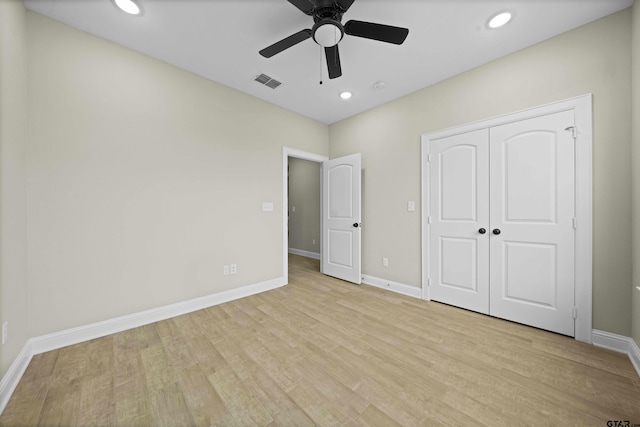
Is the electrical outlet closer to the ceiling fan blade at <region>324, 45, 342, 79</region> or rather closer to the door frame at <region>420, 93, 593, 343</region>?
the ceiling fan blade at <region>324, 45, 342, 79</region>

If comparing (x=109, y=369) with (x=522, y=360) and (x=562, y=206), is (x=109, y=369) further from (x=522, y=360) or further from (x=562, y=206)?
(x=562, y=206)

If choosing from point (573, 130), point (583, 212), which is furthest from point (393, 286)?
point (573, 130)

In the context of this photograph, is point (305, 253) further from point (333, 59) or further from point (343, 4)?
point (343, 4)

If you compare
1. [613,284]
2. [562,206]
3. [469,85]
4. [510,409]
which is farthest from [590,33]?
[510,409]

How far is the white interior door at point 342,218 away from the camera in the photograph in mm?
3617

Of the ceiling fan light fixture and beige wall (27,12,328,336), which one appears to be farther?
beige wall (27,12,328,336)

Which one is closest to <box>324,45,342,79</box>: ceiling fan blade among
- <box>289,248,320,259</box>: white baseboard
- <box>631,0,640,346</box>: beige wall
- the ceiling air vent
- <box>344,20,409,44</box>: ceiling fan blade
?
<box>344,20,409,44</box>: ceiling fan blade

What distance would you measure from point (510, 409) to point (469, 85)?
9.85ft

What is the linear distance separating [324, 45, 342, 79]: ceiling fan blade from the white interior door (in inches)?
63.0

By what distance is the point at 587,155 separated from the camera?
199 centimetres

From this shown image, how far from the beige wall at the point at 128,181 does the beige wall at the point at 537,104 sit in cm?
189

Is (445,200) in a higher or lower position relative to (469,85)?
lower

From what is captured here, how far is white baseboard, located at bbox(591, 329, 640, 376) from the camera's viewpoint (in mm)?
1721

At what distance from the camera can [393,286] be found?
329 cm
